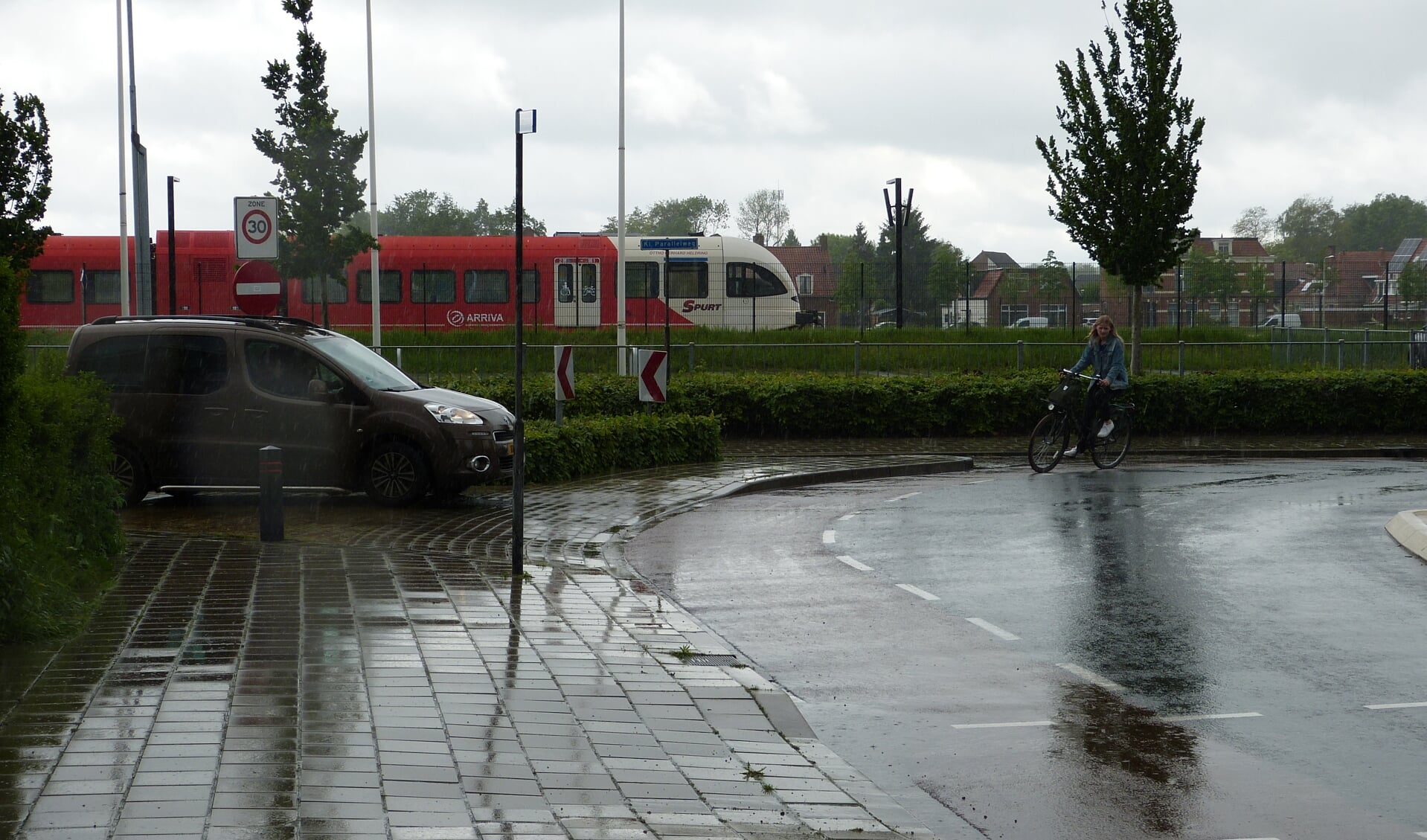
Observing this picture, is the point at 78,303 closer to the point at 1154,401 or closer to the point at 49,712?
the point at 1154,401

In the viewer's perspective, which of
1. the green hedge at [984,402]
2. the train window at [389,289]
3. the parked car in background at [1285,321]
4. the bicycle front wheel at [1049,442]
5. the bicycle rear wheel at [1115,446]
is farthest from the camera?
the parked car in background at [1285,321]

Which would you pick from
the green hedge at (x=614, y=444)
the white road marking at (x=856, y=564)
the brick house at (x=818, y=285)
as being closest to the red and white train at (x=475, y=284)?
the brick house at (x=818, y=285)

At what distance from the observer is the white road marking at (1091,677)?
261 inches

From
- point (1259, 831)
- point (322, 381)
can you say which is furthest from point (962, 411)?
point (1259, 831)

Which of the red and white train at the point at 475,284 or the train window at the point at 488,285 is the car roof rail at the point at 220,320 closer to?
the red and white train at the point at 475,284

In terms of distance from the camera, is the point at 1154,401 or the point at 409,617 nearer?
the point at 409,617

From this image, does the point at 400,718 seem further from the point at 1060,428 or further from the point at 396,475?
the point at 1060,428

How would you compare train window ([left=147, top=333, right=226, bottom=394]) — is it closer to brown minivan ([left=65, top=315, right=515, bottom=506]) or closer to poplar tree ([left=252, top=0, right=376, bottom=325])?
brown minivan ([left=65, top=315, right=515, bottom=506])

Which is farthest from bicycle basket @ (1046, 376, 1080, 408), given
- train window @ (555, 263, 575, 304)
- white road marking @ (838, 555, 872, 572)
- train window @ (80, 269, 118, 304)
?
train window @ (80, 269, 118, 304)

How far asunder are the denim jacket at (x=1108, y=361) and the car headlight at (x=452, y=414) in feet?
26.8

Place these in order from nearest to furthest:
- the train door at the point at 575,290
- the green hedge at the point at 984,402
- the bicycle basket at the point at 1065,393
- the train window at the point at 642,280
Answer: the bicycle basket at the point at 1065,393
the green hedge at the point at 984,402
the train door at the point at 575,290
the train window at the point at 642,280

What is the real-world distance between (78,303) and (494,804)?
3703 cm

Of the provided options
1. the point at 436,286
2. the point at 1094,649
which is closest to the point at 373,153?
the point at 436,286

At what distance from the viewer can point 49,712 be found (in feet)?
17.9
